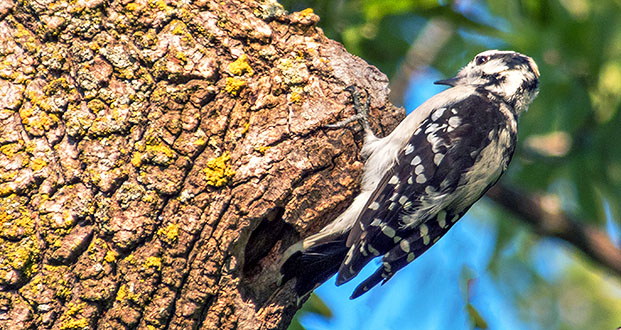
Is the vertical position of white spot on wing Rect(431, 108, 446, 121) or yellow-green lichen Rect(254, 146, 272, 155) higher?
yellow-green lichen Rect(254, 146, 272, 155)

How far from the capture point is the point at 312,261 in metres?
3.14

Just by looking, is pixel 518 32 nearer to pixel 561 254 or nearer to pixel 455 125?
pixel 455 125

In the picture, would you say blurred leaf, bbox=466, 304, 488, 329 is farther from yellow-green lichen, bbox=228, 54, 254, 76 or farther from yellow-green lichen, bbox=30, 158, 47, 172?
yellow-green lichen, bbox=30, 158, 47, 172

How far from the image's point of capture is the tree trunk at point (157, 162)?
2.64 metres

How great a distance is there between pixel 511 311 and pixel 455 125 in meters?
1.87

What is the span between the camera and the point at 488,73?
4.04m

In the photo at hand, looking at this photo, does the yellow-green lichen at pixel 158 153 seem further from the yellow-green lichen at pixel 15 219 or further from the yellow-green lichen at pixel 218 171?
the yellow-green lichen at pixel 15 219

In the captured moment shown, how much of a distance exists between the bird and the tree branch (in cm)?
117

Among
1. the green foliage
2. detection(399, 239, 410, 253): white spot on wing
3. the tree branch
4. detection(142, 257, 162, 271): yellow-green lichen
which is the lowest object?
the tree branch

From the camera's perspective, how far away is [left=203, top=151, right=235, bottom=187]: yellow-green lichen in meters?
2.82

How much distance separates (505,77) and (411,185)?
1.11m

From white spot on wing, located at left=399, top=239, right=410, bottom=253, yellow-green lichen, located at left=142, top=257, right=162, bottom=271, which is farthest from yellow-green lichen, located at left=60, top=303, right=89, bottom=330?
white spot on wing, located at left=399, top=239, right=410, bottom=253

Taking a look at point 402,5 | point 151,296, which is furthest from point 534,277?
point 151,296

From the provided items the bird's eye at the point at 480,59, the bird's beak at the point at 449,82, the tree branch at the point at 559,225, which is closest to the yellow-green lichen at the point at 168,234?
the bird's beak at the point at 449,82
